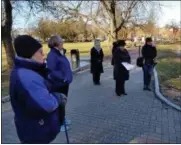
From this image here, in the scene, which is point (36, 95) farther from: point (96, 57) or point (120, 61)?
point (96, 57)

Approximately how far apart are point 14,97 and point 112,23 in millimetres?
28789

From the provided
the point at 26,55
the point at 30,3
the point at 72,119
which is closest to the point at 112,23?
the point at 30,3

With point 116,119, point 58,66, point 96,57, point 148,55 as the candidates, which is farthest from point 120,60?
point 58,66

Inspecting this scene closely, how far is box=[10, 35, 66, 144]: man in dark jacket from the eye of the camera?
129 inches

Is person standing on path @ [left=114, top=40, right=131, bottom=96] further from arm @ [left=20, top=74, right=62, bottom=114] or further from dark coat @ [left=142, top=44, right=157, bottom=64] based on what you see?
arm @ [left=20, top=74, right=62, bottom=114]

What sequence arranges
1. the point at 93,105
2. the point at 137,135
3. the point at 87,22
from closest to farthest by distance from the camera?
the point at 137,135
the point at 93,105
the point at 87,22

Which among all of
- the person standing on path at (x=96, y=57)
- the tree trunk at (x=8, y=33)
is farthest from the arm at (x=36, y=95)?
the tree trunk at (x=8, y=33)

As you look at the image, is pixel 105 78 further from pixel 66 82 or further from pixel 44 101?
pixel 44 101

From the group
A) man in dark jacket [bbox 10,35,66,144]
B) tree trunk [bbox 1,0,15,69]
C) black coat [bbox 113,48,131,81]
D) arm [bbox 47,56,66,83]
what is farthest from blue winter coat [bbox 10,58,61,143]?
tree trunk [bbox 1,0,15,69]

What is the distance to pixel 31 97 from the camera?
3270mm

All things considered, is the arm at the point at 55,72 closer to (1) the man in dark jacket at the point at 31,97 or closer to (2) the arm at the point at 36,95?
(1) the man in dark jacket at the point at 31,97

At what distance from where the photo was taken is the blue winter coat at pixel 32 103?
10.8 ft

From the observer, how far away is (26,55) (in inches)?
135

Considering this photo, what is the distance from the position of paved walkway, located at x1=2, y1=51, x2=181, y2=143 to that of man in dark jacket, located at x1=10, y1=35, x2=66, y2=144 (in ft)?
8.41
